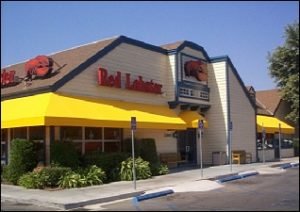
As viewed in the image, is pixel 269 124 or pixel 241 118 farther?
pixel 269 124

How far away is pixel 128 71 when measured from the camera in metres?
23.0

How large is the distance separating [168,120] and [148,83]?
2.31 metres

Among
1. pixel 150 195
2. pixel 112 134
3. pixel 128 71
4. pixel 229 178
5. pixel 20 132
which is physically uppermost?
pixel 128 71

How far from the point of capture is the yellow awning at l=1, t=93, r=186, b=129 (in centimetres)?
1733

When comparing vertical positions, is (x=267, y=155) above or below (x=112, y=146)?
below

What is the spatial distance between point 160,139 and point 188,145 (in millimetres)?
3797

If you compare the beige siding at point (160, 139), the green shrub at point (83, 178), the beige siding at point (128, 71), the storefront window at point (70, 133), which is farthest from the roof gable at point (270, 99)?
the green shrub at point (83, 178)

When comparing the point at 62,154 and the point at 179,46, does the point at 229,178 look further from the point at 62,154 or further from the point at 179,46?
the point at 179,46

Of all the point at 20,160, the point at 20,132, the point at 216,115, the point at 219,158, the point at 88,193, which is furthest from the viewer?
the point at 216,115

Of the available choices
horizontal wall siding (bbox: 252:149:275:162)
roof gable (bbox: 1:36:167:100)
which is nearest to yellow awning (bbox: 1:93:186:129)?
roof gable (bbox: 1:36:167:100)

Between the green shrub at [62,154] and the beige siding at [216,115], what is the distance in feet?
40.4

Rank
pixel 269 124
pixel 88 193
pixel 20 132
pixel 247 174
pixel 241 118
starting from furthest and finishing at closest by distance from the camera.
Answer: pixel 269 124 → pixel 241 118 → pixel 247 174 → pixel 20 132 → pixel 88 193

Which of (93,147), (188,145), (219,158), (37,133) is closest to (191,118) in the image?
(188,145)

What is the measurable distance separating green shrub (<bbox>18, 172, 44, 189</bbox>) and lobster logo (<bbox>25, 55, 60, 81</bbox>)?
4759 millimetres
